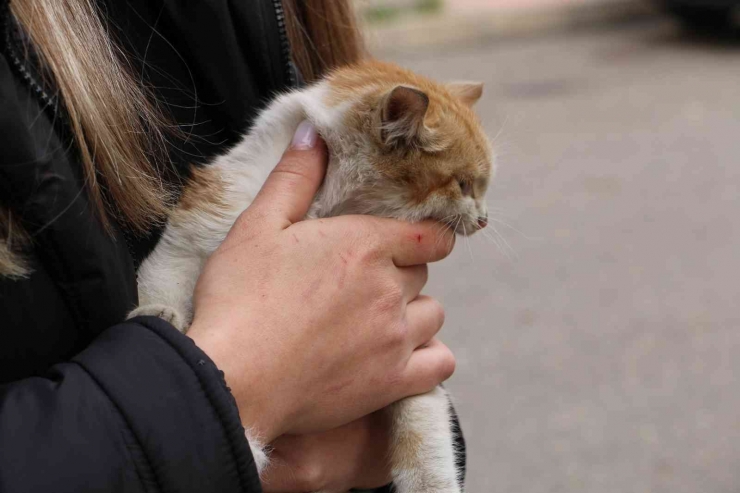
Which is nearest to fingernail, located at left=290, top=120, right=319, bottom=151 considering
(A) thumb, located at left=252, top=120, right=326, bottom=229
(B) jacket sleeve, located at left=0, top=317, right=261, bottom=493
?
(A) thumb, located at left=252, top=120, right=326, bottom=229

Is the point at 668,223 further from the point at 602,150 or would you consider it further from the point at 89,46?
the point at 89,46

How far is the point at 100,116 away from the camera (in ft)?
3.09

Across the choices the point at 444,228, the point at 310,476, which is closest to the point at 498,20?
the point at 444,228

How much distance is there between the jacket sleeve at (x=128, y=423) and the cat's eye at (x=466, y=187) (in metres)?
0.67

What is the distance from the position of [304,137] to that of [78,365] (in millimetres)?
548

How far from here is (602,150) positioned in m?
4.84

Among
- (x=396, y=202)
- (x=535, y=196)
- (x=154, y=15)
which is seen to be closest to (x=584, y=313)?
(x=535, y=196)

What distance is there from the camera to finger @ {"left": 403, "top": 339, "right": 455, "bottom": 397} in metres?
1.16

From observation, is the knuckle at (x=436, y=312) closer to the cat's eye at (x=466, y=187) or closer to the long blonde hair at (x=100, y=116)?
the cat's eye at (x=466, y=187)

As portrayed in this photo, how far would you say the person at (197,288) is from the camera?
0.79 m

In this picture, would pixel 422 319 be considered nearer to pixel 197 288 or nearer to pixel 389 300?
pixel 389 300

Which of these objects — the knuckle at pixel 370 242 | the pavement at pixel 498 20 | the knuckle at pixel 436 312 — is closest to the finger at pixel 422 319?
the knuckle at pixel 436 312

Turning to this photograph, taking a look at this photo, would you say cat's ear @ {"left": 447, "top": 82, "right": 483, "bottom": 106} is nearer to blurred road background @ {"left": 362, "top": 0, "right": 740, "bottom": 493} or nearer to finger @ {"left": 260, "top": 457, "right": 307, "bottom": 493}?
blurred road background @ {"left": 362, "top": 0, "right": 740, "bottom": 493}

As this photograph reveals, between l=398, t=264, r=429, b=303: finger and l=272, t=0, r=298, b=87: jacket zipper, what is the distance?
366 millimetres
